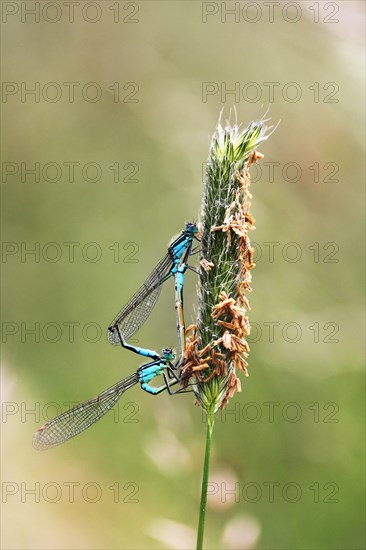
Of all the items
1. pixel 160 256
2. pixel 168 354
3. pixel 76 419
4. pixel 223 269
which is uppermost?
pixel 160 256

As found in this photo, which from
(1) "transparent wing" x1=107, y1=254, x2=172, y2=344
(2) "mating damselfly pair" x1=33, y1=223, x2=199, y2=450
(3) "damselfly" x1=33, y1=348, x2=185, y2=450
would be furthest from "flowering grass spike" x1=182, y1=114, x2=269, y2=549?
(1) "transparent wing" x1=107, y1=254, x2=172, y2=344

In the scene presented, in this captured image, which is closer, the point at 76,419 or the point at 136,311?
the point at 76,419

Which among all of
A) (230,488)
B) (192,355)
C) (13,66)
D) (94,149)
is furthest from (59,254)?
(192,355)

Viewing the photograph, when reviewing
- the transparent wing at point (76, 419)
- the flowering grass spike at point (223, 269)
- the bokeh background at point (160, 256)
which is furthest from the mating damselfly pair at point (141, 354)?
the flowering grass spike at point (223, 269)

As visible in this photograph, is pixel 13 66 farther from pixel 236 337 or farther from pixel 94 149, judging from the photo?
pixel 236 337

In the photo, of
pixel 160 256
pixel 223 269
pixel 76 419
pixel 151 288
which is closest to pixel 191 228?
pixel 151 288

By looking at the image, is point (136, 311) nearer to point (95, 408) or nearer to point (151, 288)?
point (151, 288)

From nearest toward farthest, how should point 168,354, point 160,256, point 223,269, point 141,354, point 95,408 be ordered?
point 223,269 < point 168,354 < point 141,354 < point 95,408 < point 160,256

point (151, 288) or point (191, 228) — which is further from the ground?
point (191, 228)
